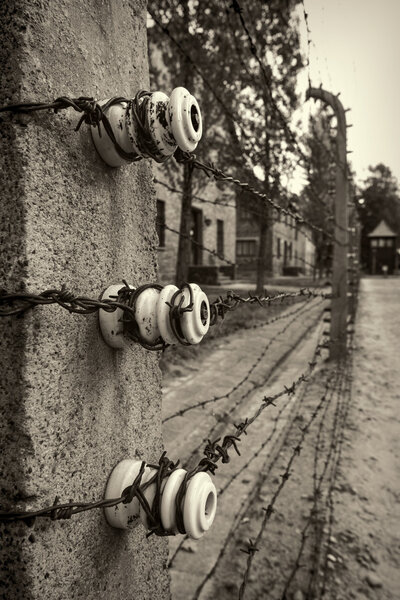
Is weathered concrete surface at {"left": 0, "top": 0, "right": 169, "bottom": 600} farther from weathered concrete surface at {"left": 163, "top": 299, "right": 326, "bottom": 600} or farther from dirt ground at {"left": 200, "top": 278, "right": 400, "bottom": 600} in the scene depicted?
weathered concrete surface at {"left": 163, "top": 299, "right": 326, "bottom": 600}

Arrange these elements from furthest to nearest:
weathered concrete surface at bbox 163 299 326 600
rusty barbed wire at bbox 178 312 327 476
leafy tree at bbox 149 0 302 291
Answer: leafy tree at bbox 149 0 302 291, rusty barbed wire at bbox 178 312 327 476, weathered concrete surface at bbox 163 299 326 600

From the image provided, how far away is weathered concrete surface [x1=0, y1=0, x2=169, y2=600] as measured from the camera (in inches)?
35.3

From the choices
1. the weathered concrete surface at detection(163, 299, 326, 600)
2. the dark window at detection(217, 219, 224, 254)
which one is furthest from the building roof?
the weathered concrete surface at detection(163, 299, 326, 600)

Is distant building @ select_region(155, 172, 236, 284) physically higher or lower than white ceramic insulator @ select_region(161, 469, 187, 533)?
higher

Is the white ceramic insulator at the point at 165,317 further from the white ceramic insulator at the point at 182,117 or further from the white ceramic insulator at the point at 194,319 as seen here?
the white ceramic insulator at the point at 182,117

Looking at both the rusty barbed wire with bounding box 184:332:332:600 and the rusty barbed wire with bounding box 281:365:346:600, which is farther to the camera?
the rusty barbed wire with bounding box 281:365:346:600

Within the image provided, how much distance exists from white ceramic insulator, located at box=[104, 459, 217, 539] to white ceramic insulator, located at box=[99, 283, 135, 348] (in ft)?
0.99

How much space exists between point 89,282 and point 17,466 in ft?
1.31

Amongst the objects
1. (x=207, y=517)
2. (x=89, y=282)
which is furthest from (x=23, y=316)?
(x=207, y=517)

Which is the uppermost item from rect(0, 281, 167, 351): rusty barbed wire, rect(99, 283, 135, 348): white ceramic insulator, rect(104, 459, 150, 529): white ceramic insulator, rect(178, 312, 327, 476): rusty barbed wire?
rect(0, 281, 167, 351): rusty barbed wire

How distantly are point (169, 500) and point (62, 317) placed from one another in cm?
45

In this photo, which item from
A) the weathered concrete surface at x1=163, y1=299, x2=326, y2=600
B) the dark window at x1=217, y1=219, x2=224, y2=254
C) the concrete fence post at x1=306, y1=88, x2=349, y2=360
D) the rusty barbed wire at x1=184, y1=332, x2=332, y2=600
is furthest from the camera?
the dark window at x1=217, y1=219, x2=224, y2=254

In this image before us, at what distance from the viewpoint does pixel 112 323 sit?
105 centimetres

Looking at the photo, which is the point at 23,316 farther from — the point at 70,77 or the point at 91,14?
the point at 91,14
